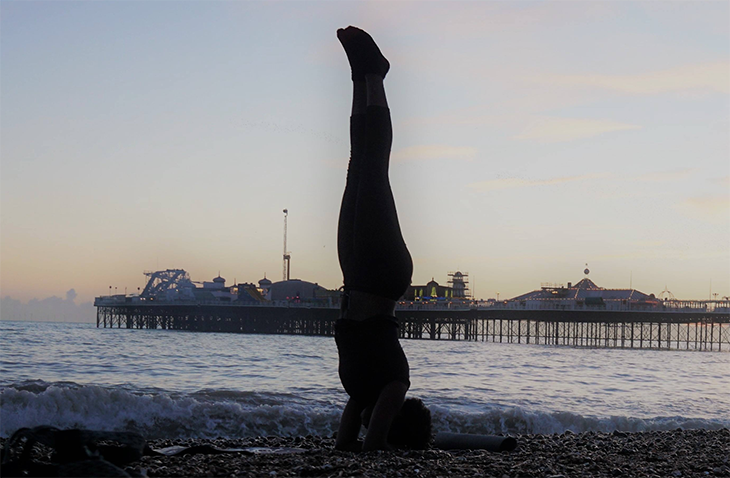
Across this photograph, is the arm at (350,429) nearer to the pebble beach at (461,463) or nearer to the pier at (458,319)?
the pebble beach at (461,463)

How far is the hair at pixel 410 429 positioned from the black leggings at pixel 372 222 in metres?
0.80

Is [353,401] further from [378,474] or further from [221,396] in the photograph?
[221,396]

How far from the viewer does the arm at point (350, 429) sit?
17.3 feet

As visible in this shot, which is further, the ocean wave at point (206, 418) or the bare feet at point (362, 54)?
the ocean wave at point (206, 418)

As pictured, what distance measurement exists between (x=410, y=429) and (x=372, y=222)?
1.44 metres

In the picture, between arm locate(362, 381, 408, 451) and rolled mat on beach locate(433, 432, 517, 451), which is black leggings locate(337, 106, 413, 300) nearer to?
arm locate(362, 381, 408, 451)

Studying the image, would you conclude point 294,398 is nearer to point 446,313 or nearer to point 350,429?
point 350,429

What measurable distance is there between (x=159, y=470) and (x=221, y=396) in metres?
7.20

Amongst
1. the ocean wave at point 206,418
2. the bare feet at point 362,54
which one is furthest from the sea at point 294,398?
the bare feet at point 362,54

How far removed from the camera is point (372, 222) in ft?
17.2

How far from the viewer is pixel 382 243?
17.1 ft

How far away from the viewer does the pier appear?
49312 millimetres

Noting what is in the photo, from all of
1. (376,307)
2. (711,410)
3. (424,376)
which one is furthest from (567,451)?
(424,376)

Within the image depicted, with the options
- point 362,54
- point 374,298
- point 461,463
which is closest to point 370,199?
point 374,298
